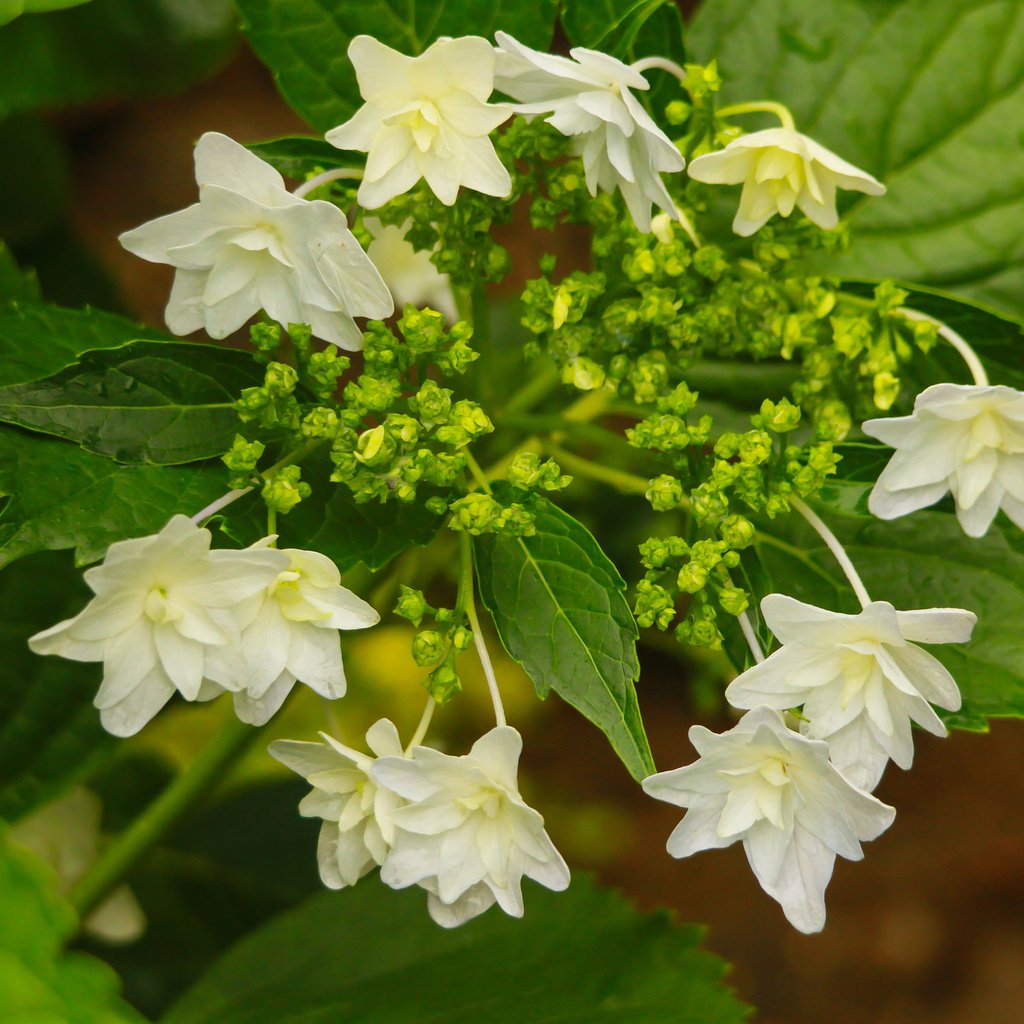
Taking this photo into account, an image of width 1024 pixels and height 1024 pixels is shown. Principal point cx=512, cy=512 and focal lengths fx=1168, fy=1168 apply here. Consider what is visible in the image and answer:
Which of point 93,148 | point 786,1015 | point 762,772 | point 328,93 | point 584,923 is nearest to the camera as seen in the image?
point 762,772

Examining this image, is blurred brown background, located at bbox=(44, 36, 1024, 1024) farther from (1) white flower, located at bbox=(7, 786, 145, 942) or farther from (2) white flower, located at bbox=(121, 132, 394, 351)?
(2) white flower, located at bbox=(121, 132, 394, 351)

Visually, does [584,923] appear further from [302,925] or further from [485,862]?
[485,862]

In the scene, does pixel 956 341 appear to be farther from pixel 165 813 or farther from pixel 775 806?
pixel 165 813

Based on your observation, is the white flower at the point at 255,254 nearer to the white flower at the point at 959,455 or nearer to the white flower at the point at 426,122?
the white flower at the point at 426,122

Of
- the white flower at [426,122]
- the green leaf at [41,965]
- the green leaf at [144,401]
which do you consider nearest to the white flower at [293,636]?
the green leaf at [144,401]

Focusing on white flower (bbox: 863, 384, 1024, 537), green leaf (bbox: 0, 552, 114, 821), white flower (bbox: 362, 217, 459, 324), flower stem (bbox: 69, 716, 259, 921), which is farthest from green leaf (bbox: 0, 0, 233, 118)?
white flower (bbox: 863, 384, 1024, 537)

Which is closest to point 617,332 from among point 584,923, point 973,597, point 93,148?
point 973,597
